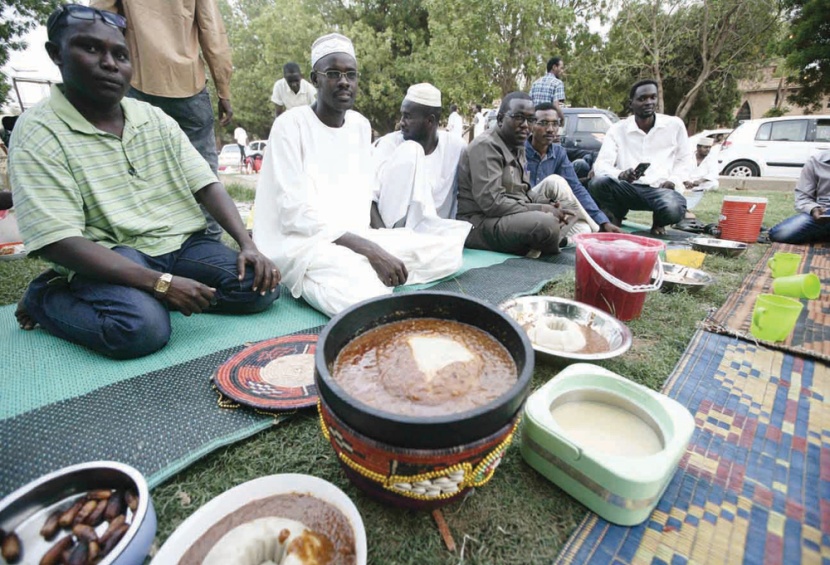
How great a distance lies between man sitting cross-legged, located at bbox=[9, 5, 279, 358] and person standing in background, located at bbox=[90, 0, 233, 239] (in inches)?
21.4

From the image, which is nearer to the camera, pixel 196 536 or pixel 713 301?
pixel 196 536

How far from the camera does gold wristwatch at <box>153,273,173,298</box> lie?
5.87ft

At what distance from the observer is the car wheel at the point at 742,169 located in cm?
981

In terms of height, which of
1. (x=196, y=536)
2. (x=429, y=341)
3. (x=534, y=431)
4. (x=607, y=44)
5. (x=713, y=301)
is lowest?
(x=713, y=301)

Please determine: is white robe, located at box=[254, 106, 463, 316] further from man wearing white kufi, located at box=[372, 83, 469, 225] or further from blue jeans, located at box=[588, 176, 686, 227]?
blue jeans, located at box=[588, 176, 686, 227]

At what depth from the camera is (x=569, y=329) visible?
1.97m

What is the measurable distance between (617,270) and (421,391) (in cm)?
171

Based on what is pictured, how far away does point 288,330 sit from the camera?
2.20m

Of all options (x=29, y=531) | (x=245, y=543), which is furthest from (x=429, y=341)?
(x=29, y=531)

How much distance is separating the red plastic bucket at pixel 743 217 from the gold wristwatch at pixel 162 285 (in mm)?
5218

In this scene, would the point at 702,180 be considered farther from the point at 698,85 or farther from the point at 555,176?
the point at 698,85

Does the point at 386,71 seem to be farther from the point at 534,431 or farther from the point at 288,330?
the point at 534,431

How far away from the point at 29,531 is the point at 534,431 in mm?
1367

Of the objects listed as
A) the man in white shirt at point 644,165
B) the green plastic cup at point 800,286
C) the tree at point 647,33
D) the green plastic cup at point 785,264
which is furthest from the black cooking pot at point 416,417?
the tree at point 647,33
